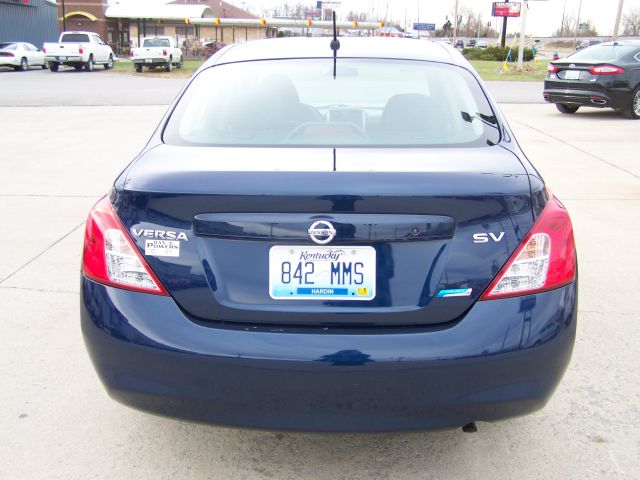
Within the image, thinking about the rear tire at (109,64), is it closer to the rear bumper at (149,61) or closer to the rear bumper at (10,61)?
the rear bumper at (10,61)

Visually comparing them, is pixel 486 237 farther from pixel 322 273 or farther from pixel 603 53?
pixel 603 53

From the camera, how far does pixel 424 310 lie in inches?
84.7

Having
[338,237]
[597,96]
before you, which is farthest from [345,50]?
[597,96]

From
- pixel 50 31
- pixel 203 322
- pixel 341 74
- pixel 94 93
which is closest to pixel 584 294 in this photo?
pixel 341 74

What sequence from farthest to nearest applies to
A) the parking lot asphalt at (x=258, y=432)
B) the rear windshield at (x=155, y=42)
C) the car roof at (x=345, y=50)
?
the rear windshield at (x=155, y=42), the car roof at (x=345, y=50), the parking lot asphalt at (x=258, y=432)

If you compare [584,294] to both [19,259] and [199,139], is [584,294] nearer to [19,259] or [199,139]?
[199,139]

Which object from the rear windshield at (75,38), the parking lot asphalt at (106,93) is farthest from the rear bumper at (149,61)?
the parking lot asphalt at (106,93)

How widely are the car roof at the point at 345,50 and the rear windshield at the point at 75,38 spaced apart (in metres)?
35.0

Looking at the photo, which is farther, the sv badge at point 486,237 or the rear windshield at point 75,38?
the rear windshield at point 75,38

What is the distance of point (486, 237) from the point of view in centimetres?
216

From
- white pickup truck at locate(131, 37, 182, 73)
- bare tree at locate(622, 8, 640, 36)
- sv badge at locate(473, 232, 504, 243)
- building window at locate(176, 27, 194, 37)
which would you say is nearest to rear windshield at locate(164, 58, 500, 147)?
sv badge at locate(473, 232, 504, 243)

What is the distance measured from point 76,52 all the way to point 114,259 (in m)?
34.8

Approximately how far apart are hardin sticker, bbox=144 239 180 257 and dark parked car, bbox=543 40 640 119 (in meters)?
13.8

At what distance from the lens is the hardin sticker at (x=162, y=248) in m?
2.18
